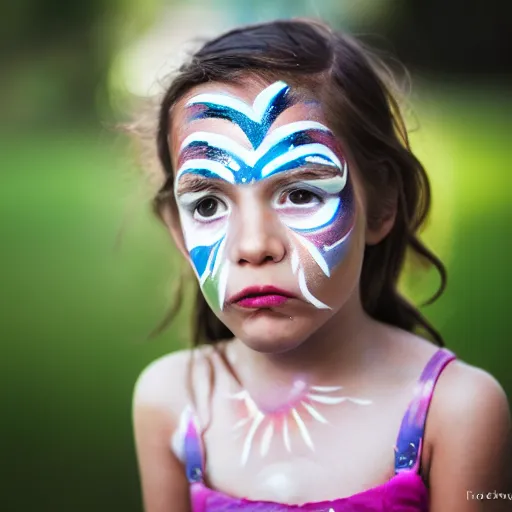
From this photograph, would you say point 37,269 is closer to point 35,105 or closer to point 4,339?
point 4,339

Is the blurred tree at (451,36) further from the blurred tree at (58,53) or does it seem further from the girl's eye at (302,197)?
the girl's eye at (302,197)

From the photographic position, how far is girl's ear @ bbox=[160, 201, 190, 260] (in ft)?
4.22

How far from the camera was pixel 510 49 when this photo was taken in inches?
76.9

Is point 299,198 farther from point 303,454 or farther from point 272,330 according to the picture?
point 303,454

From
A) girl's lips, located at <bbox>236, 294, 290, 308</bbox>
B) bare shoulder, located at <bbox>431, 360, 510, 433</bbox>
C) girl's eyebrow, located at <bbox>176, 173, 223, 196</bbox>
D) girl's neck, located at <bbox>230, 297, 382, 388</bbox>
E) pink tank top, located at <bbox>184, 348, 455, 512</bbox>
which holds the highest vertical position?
girl's eyebrow, located at <bbox>176, 173, 223, 196</bbox>

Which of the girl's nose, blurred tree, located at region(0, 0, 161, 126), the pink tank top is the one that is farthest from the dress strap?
blurred tree, located at region(0, 0, 161, 126)

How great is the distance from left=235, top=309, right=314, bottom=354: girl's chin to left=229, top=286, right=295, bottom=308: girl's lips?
13mm

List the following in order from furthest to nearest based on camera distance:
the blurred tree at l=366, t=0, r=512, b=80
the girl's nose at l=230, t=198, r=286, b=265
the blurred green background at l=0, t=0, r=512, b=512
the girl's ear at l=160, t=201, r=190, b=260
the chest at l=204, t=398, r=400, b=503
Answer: the blurred tree at l=366, t=0, r=512, b=80 → the blurred green background at l=0, t=0, r=512, b=512 → the girl's ear at l=160, t=201, r=190, b=260 → the chest at l=204, t=398, r=400, b=503 → the girl's nose at l=230, t=198, r=286, b=265

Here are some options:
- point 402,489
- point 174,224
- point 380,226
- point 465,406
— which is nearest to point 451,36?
point 380,226

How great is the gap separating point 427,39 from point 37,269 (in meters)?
1.22

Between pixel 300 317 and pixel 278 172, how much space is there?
0.21 meters

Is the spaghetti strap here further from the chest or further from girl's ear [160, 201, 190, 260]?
girl's ear [160, 201, 190, 260]

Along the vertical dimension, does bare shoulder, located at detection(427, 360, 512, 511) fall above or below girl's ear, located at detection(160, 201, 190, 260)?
below

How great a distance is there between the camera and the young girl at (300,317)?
1.09 metres
